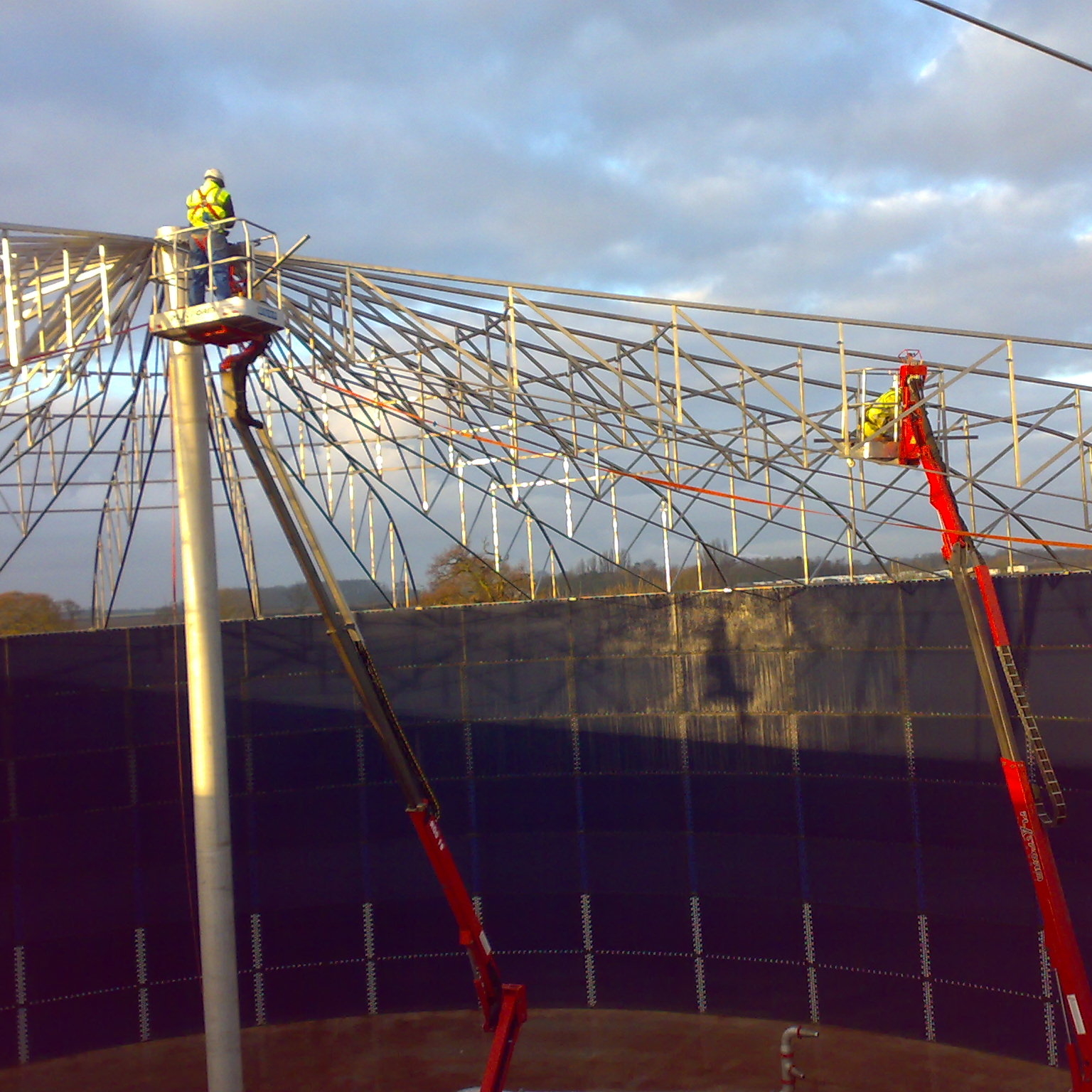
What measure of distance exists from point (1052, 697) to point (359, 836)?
479 inches

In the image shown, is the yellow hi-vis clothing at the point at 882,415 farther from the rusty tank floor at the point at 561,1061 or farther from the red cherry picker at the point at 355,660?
the rusty tank floor at the point at 561,1061

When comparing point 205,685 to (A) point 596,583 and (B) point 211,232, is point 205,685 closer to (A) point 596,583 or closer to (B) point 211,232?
(B) point 211,232

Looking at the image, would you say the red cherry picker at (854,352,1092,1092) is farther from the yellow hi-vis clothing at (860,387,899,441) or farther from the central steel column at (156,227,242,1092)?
the central steel column at (156,227,242,1092)

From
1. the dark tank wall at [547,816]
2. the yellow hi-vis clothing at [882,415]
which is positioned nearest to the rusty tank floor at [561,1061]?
the dark tank wall at [547,816]

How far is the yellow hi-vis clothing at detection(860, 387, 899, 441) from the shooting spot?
1350 cm

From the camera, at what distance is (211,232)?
12812mm

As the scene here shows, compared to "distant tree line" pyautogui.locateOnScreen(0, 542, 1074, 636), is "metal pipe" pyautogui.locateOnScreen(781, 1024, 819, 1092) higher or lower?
lower

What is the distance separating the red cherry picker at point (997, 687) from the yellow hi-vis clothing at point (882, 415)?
0.04 feet

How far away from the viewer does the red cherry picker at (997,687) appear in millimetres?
12047

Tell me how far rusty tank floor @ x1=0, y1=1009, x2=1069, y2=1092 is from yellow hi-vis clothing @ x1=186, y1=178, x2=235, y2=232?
1301 cm

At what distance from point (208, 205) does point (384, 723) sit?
6.56m

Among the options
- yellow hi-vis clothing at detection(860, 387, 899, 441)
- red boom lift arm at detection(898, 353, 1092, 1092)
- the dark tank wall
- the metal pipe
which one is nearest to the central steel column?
the metal pipe

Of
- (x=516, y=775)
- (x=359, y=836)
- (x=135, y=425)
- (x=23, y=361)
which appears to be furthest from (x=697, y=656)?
(x=23, y=361)

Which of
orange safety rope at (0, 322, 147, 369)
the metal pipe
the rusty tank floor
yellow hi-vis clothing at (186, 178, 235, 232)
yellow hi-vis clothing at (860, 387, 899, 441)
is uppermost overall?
yellow hi-vis clothing at (186, 178, 235, 232)
